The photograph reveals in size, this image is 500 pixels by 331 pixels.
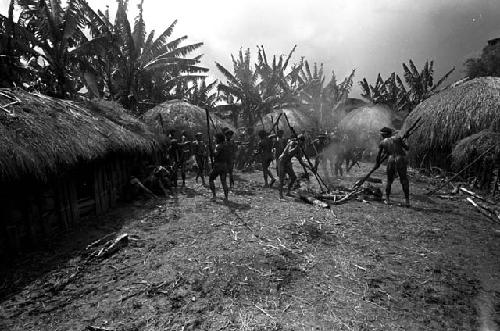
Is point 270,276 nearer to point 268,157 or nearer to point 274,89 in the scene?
point 268,157

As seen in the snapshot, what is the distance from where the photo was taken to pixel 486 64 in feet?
72.9

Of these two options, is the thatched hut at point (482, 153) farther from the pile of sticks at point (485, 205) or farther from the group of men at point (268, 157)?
the group of men at point (268, 157)

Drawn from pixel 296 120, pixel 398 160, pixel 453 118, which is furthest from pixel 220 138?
pixel 296 120

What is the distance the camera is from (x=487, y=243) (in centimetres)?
541

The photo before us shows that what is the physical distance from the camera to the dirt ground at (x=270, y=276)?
341 centimetres

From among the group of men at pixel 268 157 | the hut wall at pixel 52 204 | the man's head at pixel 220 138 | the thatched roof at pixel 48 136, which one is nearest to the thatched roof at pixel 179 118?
the group of men at pixel 268 157

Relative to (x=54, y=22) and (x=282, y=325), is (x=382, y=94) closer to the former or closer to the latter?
(x=54, y=22)

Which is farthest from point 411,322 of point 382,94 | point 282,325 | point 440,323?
point 382,94

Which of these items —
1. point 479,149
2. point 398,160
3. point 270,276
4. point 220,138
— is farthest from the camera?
point 479,149

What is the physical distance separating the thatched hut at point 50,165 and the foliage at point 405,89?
17.7 m

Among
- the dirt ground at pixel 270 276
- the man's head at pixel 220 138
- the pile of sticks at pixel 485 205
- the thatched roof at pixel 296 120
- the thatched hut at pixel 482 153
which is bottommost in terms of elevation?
the pile of sticks at pixel 485 205

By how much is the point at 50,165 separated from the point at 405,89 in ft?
70.3

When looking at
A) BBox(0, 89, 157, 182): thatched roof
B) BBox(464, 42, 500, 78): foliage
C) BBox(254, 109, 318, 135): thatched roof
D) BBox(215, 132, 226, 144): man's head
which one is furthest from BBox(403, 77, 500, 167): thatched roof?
BBox(464, 42, 500, 78): foliage

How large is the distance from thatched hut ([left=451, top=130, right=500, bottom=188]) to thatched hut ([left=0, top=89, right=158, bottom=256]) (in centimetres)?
1024
